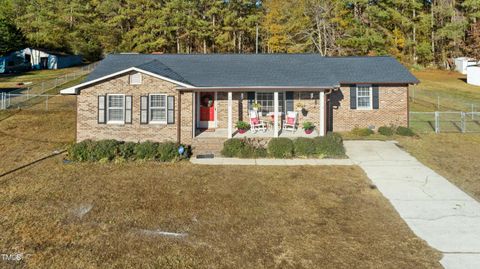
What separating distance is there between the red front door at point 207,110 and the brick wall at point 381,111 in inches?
290

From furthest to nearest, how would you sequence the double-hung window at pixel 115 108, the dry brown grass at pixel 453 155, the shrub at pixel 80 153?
the double-hung window at pixel 115 108, the shrub at pixel 80 153, the dry brown grass at pixel 453 155

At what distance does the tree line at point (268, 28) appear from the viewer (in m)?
46.6

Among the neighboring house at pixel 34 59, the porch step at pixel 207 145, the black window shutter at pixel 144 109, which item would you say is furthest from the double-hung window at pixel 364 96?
the neighboring house at pixel 34 59

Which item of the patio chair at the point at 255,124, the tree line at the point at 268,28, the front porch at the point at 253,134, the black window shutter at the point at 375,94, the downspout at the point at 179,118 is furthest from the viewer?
the tree line at the point at 268,28

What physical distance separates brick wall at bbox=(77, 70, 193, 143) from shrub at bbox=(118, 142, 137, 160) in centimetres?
125

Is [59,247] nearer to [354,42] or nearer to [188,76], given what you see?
[188,76]

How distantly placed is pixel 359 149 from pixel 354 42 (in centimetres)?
3345

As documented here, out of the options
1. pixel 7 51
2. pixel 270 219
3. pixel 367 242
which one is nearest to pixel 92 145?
pixel 270 219

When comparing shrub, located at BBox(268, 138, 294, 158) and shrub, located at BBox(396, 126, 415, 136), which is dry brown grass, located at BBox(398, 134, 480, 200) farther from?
shrub, located at BBox(268, 138, 294, 158)

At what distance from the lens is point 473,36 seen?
46.3 m

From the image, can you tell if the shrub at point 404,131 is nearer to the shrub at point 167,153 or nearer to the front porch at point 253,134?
the front porch at point 253,134

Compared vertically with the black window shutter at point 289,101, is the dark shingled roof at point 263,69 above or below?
above

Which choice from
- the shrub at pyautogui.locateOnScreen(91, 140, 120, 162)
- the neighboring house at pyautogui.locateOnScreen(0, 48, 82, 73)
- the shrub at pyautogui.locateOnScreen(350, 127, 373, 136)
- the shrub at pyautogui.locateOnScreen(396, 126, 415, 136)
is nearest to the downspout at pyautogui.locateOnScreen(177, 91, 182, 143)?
the shrub at pyautogui.locateOnScreen(91, 140, 120, 162)

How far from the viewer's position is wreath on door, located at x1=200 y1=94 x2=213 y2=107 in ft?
63.3
